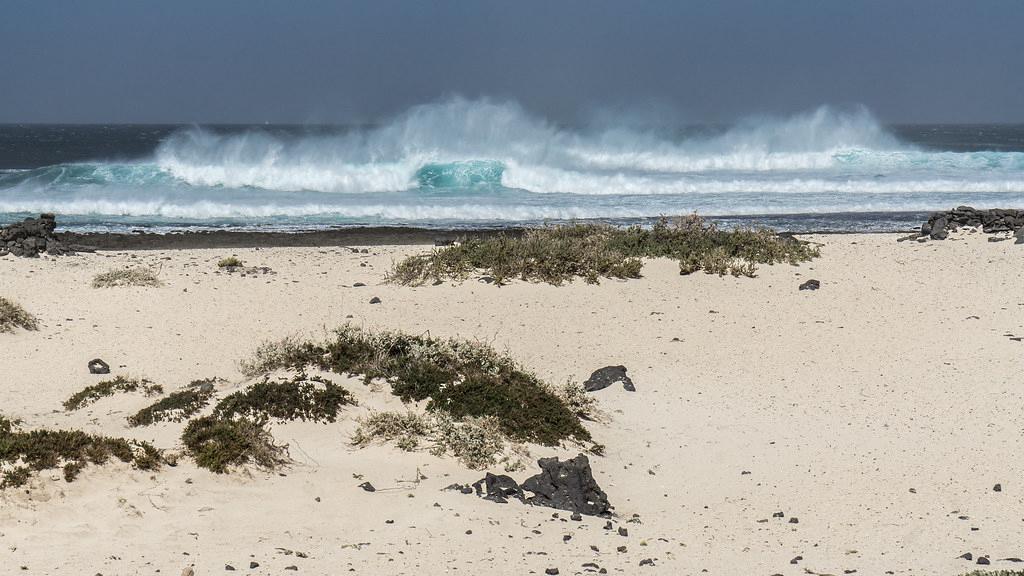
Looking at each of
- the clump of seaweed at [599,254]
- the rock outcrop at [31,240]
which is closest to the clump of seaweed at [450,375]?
the clump of seaweed at [599,254]

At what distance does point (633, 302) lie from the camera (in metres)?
12.3

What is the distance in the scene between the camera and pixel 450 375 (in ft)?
27.0

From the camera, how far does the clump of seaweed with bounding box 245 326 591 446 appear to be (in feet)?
25.3

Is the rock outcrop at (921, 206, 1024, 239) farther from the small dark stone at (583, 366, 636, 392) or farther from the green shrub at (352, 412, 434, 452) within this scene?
the green shrub at (352, 412, 434, 452)

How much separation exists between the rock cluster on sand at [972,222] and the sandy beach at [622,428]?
3368mm

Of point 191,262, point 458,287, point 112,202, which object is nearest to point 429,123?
point 112,202

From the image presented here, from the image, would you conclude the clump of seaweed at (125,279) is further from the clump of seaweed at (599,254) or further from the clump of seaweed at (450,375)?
the clump of seaweed at (450,375)

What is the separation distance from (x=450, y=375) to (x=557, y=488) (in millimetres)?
1938

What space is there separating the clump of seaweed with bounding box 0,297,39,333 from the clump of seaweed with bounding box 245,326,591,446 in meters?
3.25

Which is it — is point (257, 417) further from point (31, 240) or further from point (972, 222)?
point (972, 222)

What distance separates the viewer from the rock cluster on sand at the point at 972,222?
18.3 metres

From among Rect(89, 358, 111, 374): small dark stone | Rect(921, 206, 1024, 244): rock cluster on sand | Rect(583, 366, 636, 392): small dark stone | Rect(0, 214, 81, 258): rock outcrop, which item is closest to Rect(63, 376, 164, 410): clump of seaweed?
Rect(89, 358, 111, 374): small dark stone

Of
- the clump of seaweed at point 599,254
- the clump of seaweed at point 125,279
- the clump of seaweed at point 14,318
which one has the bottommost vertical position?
the clump of seaweed at point 14,318

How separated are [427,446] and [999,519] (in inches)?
152
